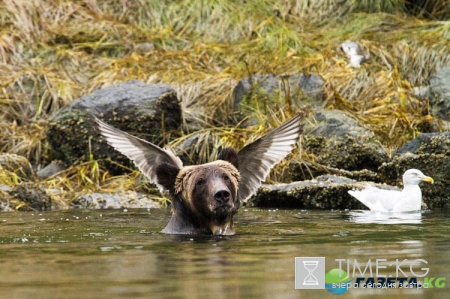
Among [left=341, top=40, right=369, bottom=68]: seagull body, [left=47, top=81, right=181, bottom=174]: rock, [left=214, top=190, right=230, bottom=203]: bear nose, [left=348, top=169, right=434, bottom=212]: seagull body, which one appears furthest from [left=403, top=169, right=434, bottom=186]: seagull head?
[left=341, top=40, right=369, bottom=68]: seagull body

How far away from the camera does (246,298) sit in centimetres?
466

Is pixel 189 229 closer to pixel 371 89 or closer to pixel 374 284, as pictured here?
pixel 374 284

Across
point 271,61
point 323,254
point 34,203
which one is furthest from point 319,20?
point 323,254

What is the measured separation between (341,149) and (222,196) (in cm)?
557

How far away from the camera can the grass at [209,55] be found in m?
14.2

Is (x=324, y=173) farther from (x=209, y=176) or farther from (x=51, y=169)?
(x=209, y=176)

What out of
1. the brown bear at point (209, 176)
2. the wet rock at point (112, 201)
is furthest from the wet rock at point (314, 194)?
the brown bear at point (209, 176)

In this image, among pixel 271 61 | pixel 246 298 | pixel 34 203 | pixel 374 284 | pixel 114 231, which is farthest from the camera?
pixel 271 61

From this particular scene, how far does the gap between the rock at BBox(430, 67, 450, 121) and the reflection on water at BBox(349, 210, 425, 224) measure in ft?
12.2

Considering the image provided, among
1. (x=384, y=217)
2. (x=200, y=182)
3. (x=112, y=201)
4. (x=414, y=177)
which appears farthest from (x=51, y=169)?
(x=200, y=182)

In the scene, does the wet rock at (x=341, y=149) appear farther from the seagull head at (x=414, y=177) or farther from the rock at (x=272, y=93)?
the rock at (x=272, y=93)

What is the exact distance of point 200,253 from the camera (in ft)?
21.7

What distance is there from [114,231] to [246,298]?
13.3 feet

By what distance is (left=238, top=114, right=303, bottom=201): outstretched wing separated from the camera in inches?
337
